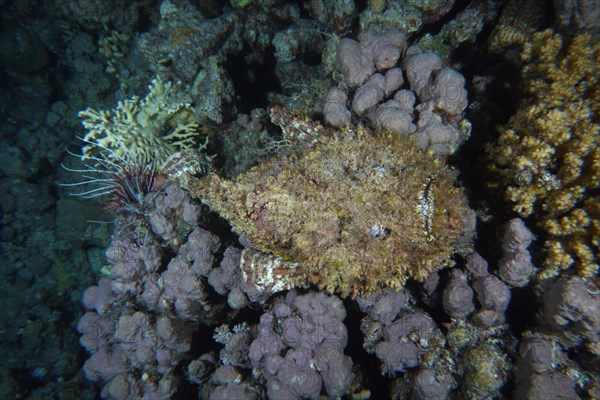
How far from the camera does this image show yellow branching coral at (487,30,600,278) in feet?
9.10

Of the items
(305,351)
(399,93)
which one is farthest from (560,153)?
(305,351)

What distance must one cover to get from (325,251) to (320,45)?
3.77 metres

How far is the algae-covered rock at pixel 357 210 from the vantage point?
2.58 meters

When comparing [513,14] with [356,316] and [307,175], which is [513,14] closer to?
[307,175]

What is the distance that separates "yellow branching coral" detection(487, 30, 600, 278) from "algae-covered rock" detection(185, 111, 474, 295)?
28.3 inches

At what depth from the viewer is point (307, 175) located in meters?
2.72

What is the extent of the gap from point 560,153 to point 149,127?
5.02 meters

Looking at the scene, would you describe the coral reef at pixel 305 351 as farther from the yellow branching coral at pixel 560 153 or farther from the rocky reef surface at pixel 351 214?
the yellow branching coral at pixel 560 153

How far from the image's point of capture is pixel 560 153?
116 inches

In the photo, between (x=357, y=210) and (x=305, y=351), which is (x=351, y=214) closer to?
(x=357, y=210)

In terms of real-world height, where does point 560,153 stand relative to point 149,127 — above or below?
above

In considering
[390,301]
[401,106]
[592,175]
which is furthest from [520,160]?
[390,301]

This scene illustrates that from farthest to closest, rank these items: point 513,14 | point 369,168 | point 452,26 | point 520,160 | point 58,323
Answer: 1. point 58,323
2. point 452,26
3. point 513,14
4. point 520,160
5. point 369,168

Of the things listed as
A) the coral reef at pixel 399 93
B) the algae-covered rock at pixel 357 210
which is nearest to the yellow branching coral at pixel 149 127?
the algae-covered rock at pixel 357 210
